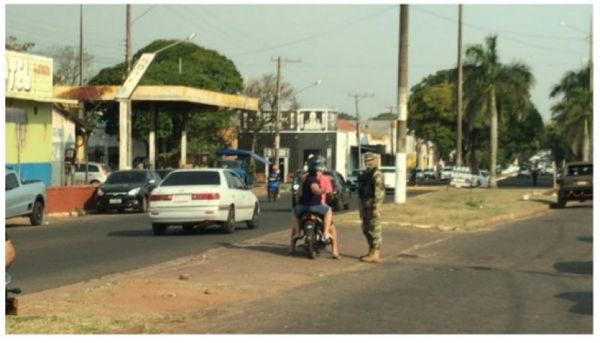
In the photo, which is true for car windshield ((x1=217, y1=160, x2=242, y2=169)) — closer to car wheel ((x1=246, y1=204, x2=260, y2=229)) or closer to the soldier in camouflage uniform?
car wheel ((x1=246, y1=204, x2=260, y2=229))

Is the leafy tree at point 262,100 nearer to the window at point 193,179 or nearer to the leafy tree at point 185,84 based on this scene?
the leafy tree at point 185,84

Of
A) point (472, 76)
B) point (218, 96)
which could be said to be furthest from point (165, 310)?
point (472, 76)

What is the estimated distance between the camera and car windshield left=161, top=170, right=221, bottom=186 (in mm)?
23625

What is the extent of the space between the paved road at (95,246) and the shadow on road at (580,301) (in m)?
6.78

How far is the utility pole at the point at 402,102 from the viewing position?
31938mm

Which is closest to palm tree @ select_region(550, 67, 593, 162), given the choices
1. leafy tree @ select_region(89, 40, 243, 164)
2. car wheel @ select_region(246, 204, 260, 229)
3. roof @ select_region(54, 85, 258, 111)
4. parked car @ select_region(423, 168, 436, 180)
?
parked car @ select_region(423, 168, 436, 180)

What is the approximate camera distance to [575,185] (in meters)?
37.9

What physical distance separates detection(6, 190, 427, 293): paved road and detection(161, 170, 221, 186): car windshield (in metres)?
1.19

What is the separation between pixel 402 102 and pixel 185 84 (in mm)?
42756

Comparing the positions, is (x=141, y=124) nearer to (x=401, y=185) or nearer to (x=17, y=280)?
(x=401, y=185)

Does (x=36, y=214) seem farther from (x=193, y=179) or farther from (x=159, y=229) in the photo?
(x=193, y=179)

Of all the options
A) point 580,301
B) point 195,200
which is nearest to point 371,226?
point 580,301

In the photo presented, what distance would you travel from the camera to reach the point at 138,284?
1341 centimetres

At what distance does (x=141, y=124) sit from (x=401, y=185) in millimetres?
42965
